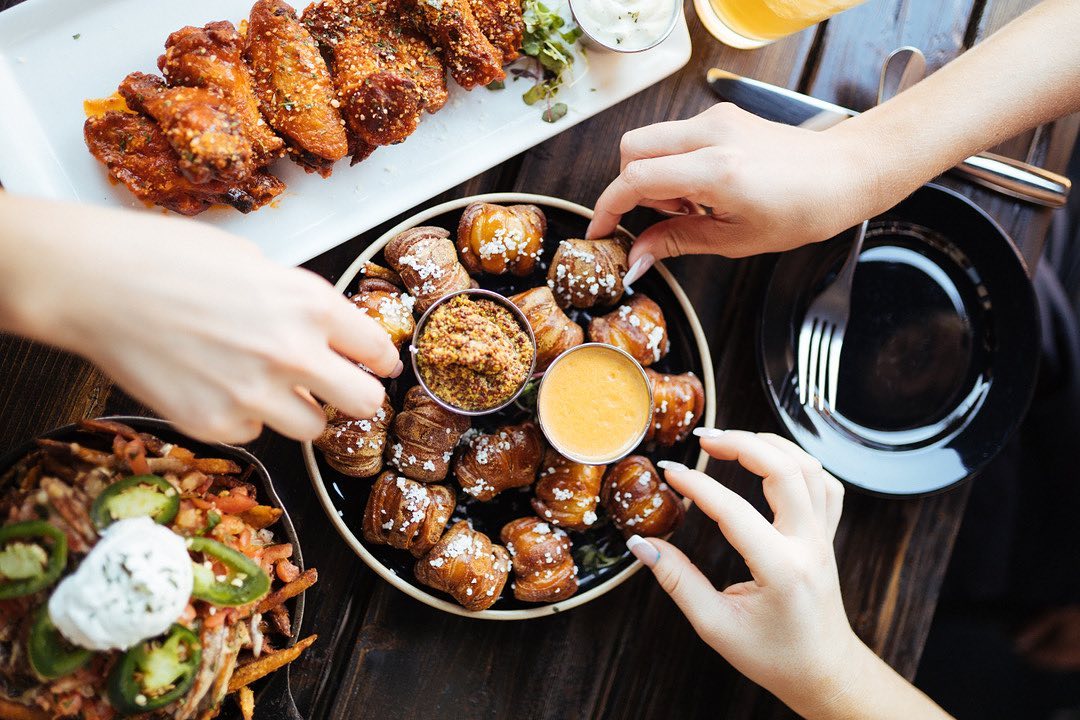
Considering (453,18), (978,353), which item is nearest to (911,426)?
(978,353)

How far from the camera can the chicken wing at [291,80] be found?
2.12 meters

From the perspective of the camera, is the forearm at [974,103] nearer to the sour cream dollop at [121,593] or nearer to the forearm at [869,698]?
the forearm at [869,698]

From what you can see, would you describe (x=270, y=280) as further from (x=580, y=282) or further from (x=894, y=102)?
(x=894, y=102)

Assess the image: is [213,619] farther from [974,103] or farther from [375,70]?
[974,103]

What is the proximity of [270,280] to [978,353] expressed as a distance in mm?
2207

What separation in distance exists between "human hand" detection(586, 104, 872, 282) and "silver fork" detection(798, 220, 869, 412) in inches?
11.7

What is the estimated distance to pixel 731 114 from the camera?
6.75 feet

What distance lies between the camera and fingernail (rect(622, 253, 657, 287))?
2229 millimetres

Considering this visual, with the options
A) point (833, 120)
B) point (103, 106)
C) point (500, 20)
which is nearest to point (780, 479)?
point (833, 120)

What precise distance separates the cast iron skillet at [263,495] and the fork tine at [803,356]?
1543 mm

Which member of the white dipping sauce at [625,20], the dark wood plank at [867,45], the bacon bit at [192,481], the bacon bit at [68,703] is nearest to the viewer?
the bacon bit at [68,703]

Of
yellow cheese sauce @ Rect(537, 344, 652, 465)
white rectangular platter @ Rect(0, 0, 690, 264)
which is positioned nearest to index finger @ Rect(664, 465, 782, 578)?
yellow cheese sauce @ Rect(537, 344, 652, 465)

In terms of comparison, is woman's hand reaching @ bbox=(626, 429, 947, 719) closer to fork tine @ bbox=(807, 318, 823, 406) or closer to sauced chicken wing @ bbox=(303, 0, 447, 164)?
fork tine @ bbox=(807, 318, 823, 406)

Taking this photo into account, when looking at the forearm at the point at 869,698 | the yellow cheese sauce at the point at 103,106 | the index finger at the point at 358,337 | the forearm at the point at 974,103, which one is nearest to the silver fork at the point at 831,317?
the forearm at the point at 974,103
